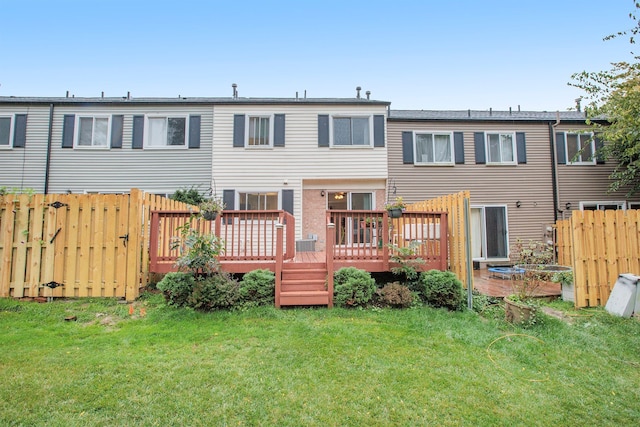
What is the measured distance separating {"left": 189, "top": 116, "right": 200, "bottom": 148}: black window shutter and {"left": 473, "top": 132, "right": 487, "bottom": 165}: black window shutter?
387 inches

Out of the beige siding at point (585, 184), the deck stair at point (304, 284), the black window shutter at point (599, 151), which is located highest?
the black window shutter at point (599, 151)

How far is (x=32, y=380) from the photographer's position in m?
2.77

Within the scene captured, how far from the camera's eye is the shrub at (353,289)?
5215mm

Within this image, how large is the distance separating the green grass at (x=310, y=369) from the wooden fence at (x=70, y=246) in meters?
0.68

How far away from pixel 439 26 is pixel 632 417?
13125mm

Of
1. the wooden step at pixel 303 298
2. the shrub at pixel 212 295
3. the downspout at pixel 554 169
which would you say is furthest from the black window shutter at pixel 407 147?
the shrub at pixel 212 295

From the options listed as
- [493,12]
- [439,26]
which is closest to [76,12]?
[439,26]

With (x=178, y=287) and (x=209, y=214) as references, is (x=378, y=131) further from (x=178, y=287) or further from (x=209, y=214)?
(x=178, y=287)

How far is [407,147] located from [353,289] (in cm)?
710

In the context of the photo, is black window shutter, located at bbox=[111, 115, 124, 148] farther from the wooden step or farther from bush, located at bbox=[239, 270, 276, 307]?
the wooden step

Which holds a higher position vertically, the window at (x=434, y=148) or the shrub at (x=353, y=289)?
the window at (x=434, y=148)

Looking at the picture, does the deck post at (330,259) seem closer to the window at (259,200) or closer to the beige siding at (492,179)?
the window at (259,200)

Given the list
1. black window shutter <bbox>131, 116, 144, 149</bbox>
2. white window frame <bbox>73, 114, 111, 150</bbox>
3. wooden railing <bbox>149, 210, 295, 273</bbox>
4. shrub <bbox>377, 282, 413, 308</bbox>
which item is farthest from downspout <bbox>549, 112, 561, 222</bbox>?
white window frame <bbox>73, 114, 111, 150</bbox>

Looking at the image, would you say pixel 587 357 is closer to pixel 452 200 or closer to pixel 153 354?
pixel 452 200
